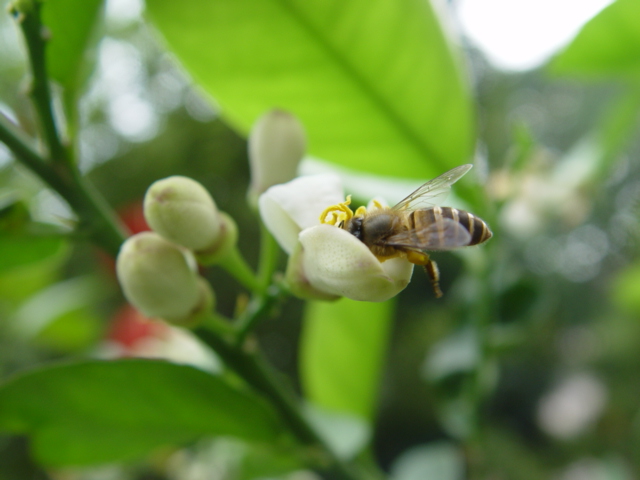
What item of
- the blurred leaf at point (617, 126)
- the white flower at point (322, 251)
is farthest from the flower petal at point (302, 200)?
the blurred leaf at point (617, 126)

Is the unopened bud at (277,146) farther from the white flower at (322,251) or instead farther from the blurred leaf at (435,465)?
the blurred leaf at (435,465)

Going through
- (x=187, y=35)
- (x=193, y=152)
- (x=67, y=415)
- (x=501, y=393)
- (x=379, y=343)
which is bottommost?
(x=501, y=393)

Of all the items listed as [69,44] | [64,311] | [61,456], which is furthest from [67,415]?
[64,311]

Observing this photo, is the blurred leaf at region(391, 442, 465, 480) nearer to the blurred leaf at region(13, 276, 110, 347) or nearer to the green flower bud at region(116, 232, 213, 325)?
the green flower bud at region(116, 232, 213, 325)

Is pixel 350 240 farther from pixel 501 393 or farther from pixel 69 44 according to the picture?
pixel 501 393

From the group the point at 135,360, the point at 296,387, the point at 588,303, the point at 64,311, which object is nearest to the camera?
the point at 135,360

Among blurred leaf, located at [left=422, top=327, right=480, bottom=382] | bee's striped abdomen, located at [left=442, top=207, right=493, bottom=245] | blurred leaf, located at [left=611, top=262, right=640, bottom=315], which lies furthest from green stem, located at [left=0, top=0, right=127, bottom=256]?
blurred leaf, located at [left=611, top=262, right=640, bottom=315]
